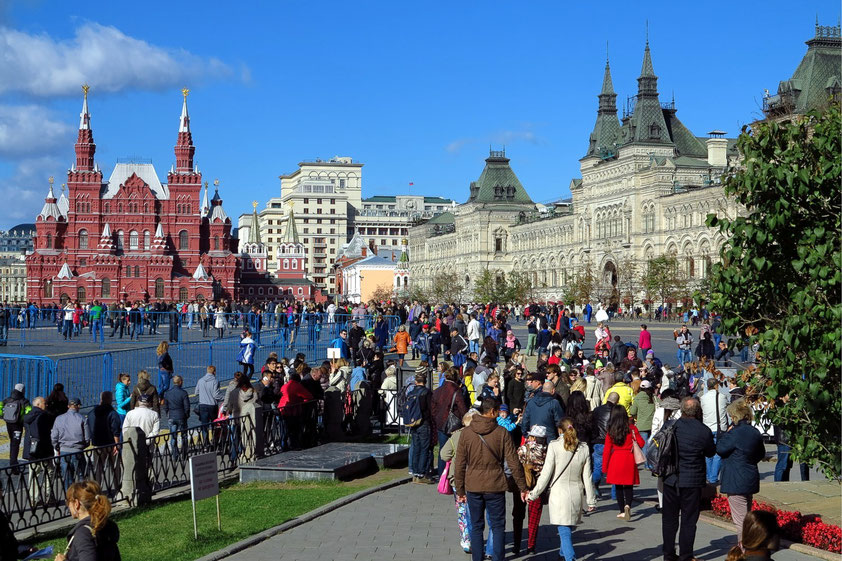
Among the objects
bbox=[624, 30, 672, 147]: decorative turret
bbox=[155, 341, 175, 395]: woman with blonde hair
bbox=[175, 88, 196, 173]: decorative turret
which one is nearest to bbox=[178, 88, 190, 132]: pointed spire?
bbox=[175, 88, 196, 173]: decorative turret

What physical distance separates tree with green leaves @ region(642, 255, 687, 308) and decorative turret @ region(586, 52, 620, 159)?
79.7 ft

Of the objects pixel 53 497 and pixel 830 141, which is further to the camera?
pixel 53 497

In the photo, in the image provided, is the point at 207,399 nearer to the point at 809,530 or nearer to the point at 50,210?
the point at 809,530

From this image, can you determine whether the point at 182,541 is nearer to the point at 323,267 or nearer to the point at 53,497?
the point at 53,497

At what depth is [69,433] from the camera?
14000 mm

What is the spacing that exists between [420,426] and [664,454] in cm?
533

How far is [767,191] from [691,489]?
9.79ft

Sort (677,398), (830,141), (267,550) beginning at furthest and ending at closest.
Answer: (677,398)
(267,550)
(830,141)

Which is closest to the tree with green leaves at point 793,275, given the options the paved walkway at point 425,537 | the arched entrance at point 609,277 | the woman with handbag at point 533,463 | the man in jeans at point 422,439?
the paved walkway at point 425,537

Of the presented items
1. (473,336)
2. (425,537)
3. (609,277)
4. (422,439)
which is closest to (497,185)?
(609,277)

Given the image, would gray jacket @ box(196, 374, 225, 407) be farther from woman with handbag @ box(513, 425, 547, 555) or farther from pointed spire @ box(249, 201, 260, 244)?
pointed spire @ box(249, 201, 260, 244)

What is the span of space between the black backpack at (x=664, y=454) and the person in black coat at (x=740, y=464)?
0.62 meters

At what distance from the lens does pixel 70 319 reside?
4062cm

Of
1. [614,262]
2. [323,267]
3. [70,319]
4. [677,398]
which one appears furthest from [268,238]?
[677,398]
